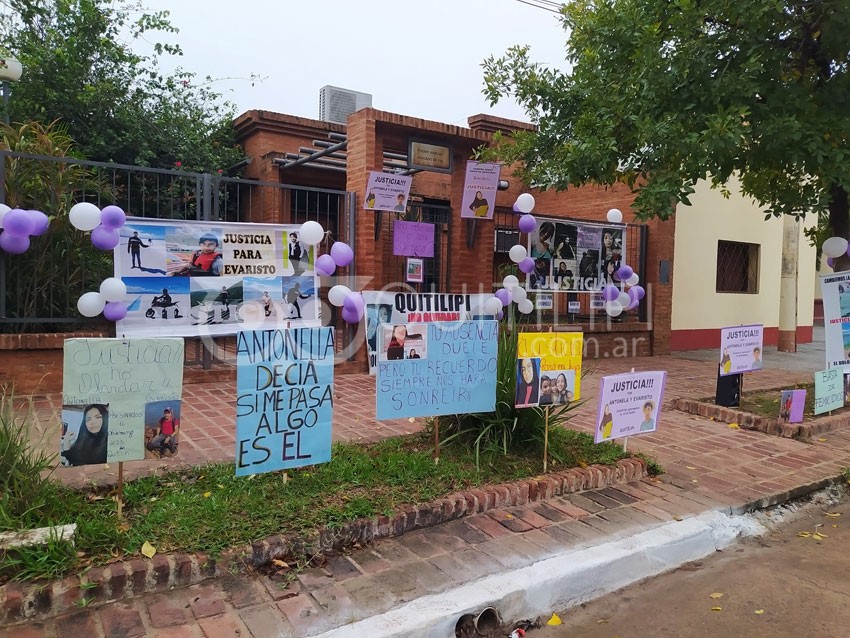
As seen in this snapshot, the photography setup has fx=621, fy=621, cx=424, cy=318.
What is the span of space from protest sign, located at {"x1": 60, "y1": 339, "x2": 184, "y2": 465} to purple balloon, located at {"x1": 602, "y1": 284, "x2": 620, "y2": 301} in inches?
368

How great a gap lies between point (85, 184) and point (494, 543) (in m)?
6.48

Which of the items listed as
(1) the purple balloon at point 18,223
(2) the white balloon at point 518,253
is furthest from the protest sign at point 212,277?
(2) the white balloon at point 518,253

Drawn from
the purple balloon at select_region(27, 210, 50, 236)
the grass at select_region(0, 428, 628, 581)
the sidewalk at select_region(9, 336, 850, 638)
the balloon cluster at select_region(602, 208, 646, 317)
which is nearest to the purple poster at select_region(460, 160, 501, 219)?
the balloon cluster at select_region(602, 208, 646, 317)

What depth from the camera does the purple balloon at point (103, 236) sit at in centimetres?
663

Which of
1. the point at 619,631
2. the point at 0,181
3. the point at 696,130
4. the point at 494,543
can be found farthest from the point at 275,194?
the point at 619,631

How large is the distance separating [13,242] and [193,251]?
1845mm

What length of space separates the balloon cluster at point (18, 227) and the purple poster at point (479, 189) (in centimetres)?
568

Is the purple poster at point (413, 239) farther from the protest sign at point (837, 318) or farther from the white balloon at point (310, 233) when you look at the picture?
the protest sign at point (837, 318)

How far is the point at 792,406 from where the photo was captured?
6602 millimetres

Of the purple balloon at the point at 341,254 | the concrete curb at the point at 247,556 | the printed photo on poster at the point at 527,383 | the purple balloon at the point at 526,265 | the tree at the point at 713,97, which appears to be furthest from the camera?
the purple balloon at the point at 526,265

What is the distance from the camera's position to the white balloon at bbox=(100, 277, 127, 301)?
22.2 feet

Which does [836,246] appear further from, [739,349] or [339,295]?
[339,295]

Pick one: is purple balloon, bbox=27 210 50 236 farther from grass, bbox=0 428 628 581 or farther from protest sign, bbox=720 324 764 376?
protest sign, bbox=720 324 764 376

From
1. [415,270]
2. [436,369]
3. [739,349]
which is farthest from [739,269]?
[436,369]
